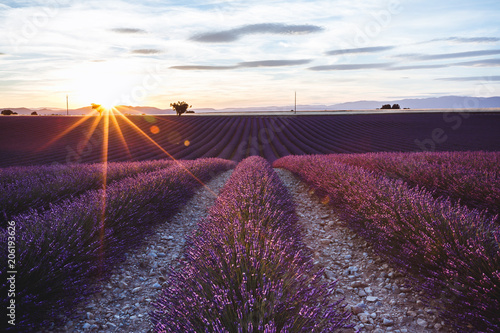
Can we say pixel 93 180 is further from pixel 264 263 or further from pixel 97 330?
pixel 264 263

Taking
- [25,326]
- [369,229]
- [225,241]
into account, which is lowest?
[25,326]

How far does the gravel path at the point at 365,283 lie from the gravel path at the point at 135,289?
206 centimetres

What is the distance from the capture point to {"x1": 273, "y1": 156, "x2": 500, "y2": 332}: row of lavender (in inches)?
92.3

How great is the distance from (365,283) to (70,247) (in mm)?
3434

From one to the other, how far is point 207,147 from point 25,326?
23.0 m

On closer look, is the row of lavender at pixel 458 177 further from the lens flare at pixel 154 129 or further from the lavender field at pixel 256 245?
the lens flare at pixel 154 129

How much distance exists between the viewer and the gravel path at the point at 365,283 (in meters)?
2.70

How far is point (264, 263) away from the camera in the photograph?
240 centimetres

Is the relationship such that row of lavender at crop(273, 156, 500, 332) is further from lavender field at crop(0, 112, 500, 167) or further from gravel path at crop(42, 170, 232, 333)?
lavender field at crop(0, 112, 500, 167)

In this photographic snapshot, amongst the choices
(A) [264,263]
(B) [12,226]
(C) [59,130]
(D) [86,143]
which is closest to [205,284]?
(A) [264,263]

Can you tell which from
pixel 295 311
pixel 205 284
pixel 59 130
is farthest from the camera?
pixel 59 130

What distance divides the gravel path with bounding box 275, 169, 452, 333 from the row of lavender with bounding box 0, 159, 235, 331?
2.77 metres

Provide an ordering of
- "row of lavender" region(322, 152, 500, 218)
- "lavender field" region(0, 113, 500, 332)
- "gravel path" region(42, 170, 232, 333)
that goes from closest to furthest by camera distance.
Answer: "lavender field" region(0, 113, 500, 332) < "gravel path" region(42, 170, 232, 333) < "row of lavender" region(322, 152, 500, 218)

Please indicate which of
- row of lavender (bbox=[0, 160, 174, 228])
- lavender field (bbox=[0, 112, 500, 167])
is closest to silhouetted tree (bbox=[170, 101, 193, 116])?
lavender field (bbox=[0, 112, 500, 167])
